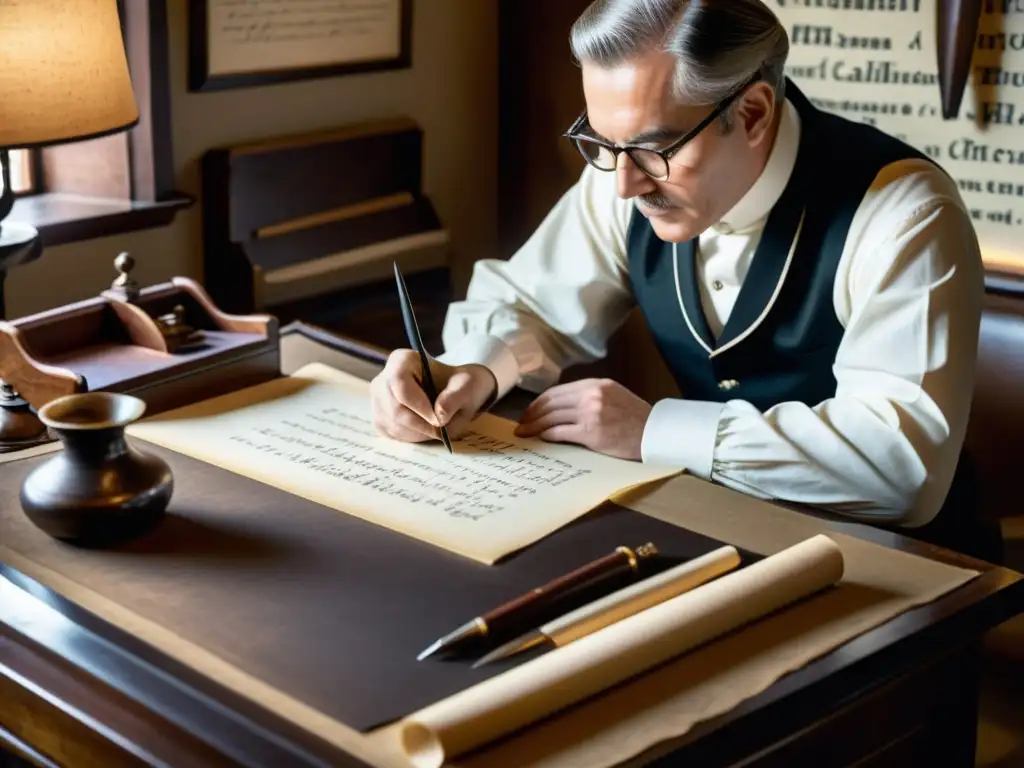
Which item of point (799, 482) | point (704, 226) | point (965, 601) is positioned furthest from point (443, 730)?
point (704, 226)

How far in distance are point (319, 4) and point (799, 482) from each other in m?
1.68

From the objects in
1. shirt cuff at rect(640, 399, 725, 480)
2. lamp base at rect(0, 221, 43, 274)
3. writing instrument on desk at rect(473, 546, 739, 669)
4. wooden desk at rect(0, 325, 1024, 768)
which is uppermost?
lamp base at rect(0, 221, 43, 274)

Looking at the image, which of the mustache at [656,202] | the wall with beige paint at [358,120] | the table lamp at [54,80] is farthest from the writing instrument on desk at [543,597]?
the wall with beige paint at [358,120]

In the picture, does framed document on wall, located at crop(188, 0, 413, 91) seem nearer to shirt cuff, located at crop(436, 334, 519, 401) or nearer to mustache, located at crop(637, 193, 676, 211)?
shirt cuff, located at crop(436, 334, 519, 401)

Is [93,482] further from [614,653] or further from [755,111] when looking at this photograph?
[755,111]

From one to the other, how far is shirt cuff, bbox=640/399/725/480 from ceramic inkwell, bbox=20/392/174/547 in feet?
2.11

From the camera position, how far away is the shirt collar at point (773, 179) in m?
2.14

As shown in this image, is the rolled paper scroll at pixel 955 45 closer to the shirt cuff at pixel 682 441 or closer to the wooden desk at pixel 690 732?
the shirt cuff at pixel 682 441

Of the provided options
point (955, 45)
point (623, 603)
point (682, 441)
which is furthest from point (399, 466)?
point (955, 45)

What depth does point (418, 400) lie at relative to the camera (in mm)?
1919

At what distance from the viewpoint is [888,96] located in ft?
9.75

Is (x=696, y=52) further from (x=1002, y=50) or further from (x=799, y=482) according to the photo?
(x=1002, y=50)

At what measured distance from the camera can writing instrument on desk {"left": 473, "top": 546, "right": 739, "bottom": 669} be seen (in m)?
1.35

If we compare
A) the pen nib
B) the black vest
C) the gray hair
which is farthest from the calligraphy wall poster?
the pen nib
